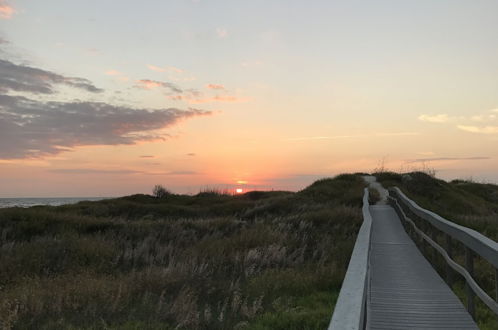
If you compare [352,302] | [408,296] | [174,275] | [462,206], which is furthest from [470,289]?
[462,206]

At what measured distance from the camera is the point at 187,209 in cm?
3575

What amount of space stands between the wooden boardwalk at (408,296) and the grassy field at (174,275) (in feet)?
2.81

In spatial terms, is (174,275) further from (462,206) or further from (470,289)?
(462,206)

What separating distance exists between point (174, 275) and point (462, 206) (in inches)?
1060

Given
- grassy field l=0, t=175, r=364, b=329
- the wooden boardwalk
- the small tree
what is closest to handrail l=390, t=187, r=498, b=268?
the wooden boardwalk

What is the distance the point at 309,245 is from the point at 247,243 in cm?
201

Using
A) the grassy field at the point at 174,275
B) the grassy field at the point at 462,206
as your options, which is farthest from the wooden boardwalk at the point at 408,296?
the grassy field at the point at 174,275

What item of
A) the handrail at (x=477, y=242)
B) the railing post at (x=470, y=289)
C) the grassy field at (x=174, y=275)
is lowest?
the grassy field at (x=174, y=275)

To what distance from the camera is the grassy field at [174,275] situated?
22.3 ft

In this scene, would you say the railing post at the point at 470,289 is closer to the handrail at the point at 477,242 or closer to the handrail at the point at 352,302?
the handrail at the point at 477,242

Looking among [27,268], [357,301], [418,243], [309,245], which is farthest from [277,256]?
[357,301]

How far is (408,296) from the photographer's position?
6.79 meters

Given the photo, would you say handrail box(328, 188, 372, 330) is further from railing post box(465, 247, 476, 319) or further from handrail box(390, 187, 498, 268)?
railing post box(465, 247, 476, 319)

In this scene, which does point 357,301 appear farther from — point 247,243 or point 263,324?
point 247,243
